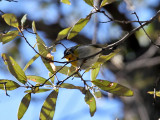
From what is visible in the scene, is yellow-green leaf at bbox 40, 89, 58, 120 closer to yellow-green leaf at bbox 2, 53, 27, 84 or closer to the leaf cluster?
the leaf cluster

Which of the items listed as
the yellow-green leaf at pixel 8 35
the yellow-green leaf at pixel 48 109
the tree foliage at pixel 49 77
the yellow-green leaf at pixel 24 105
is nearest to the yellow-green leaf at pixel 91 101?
the tree foliage at pixel 49 77

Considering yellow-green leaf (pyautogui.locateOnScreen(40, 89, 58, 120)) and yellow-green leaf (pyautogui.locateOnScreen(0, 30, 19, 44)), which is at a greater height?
yellow-green leaf (pyautogui.locateOnScreen(0, 30, 19, 44))

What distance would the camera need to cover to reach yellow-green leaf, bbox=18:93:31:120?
1256 mm

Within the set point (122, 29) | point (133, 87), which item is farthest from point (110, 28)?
point (133, 87)

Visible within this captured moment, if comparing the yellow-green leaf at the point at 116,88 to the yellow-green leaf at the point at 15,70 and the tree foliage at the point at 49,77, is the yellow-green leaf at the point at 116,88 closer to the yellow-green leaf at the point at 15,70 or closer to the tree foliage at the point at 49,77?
the tree foliage at the point at 49,77

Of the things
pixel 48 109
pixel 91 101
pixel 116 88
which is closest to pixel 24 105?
pixel 48 109

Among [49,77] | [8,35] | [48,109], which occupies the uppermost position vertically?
[8,35]

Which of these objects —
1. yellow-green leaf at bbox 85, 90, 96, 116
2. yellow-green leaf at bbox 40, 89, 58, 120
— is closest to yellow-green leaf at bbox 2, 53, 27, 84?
yellow-green leaf at bbox 40, 89, 58, 120

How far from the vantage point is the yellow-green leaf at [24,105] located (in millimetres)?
1256

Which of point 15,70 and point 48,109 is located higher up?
point 15,70

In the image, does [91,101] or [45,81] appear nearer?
[45,81]

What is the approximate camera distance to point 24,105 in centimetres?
126

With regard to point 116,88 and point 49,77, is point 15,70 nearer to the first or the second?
point 49,77

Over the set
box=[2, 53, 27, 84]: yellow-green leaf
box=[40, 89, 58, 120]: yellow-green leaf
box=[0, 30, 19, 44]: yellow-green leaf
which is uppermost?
box=[0, 30, 19, 44]: yellow-green leaf
